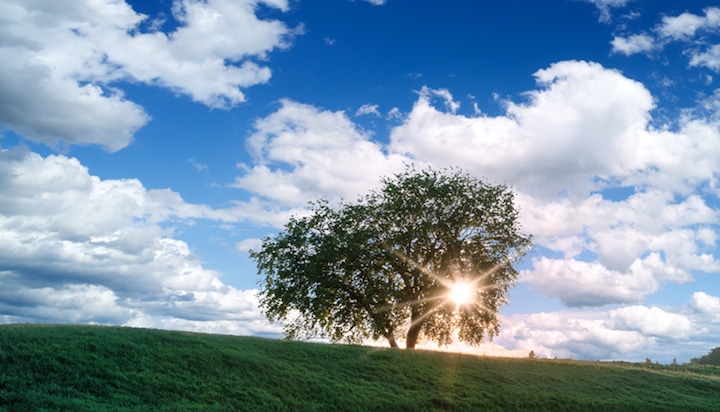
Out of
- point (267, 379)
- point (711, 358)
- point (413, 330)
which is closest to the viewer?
→ point (267, 379)

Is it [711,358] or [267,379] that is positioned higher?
[711,358]

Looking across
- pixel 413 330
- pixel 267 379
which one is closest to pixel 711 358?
pixel 413 330

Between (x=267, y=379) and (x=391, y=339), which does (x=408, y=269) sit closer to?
(x=391, y=339)

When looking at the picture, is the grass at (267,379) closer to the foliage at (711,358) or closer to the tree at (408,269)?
the tree at (408,269)

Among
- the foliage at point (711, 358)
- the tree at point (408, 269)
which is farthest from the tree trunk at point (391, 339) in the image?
the foliage at point (711, 358)

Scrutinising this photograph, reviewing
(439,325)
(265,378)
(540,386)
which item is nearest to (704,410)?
(540,386)

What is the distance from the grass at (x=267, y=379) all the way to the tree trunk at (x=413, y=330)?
7.99 meters

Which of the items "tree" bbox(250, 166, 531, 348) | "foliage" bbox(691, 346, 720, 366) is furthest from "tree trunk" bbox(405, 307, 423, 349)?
"foliage" bbox(691, 346, 720, 366)

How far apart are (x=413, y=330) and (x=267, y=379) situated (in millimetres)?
21452

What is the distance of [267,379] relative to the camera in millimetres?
25609

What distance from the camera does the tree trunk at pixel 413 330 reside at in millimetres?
45062

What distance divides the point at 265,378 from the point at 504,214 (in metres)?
27.6

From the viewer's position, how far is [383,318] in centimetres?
4441

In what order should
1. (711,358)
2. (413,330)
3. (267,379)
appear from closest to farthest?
(267,379) → (413,330) → (711,358)
